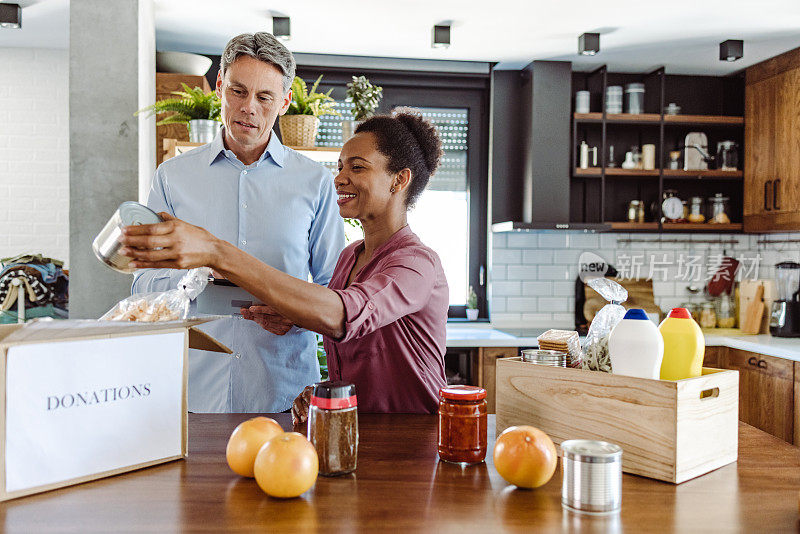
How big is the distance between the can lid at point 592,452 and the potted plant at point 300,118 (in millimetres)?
2547

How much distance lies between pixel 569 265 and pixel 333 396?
393 cm

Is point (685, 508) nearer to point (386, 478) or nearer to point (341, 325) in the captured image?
point (386, 478)

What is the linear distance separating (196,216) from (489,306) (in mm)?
3037

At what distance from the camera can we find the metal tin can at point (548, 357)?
4.24ft

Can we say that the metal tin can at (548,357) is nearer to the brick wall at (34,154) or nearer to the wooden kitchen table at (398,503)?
the wooden kitchen table at (398,503)

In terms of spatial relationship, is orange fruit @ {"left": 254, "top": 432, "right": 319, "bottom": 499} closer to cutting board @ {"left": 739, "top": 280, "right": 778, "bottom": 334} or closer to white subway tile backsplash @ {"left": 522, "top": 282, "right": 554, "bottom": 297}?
white subway tile backsplash @ {"left": 522, "top": 282, "right": 554, "bottom": 297}

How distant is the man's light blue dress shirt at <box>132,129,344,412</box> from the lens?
6.48 ft

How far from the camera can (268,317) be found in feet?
5.20

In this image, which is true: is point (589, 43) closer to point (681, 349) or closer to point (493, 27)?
point (493, 27)

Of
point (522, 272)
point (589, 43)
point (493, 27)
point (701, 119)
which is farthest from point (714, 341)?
point (493, 27)

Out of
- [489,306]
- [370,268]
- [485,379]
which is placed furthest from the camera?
[489,306]

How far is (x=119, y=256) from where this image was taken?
1142 mm

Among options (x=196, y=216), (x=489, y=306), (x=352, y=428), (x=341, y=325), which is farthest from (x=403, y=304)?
(x=489, y=306)

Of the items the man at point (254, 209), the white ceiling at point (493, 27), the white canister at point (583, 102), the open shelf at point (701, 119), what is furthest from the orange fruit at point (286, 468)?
the open shelf at point (701, 119)
